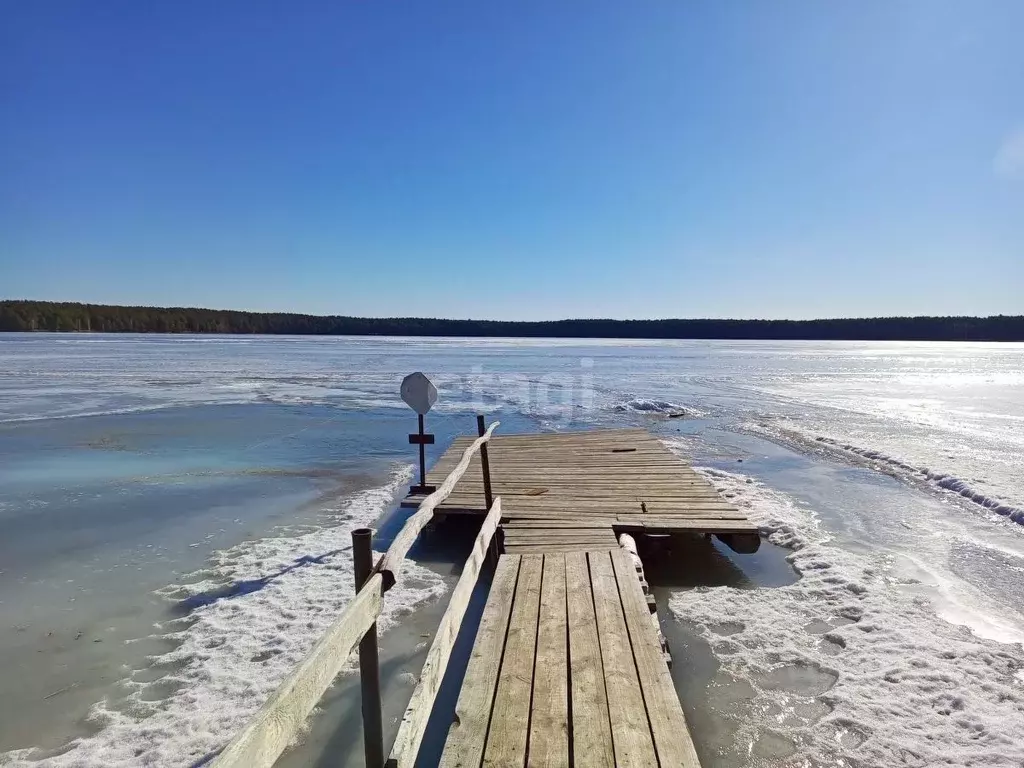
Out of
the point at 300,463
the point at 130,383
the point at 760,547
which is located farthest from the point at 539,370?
the point at 760,547

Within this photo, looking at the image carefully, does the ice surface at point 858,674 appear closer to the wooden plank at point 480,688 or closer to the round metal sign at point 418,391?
the wooden plank at point 480,688

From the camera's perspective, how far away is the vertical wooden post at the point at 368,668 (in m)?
2.81

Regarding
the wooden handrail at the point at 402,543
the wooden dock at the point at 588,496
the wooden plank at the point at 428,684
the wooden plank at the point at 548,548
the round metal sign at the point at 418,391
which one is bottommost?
the wooden dock at the point at 588,496

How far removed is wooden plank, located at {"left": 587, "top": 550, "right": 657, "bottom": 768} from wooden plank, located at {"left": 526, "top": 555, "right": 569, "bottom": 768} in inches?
9.5

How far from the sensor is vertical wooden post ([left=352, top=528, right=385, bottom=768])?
2.81m

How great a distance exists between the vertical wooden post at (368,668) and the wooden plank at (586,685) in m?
0.91

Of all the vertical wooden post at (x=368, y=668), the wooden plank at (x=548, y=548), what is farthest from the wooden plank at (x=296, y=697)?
the wooden plank at (x=548, y=548)

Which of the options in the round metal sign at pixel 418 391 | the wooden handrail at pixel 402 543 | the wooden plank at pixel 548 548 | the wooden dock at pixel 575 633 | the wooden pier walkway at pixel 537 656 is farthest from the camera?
the round metal sign at pixel 418 391

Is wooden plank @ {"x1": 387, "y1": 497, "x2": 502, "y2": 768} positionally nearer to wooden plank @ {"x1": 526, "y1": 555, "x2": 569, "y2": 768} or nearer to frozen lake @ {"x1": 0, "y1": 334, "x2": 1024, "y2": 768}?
wooden plank @ {"x1": 526, "y1": 555, "x2": 569, "y2": 768}

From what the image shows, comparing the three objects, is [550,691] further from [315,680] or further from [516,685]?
[315,680]

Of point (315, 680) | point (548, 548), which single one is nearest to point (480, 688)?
point (315, 680)

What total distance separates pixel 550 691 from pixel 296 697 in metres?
1.94

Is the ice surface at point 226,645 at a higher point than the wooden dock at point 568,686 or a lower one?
lower

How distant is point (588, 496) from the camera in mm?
8375
